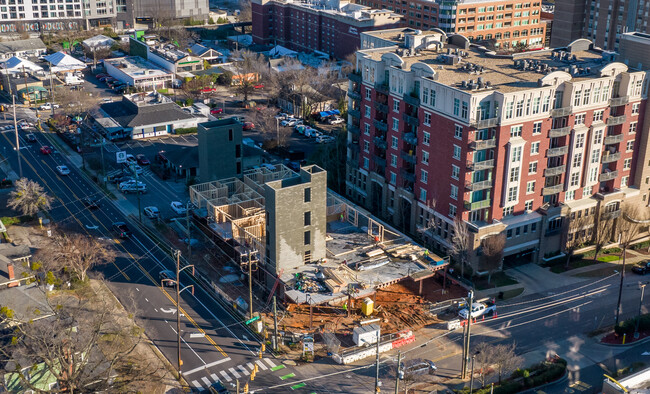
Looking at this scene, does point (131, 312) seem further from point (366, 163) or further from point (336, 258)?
point (366, 163)

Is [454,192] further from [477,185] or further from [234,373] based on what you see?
[234,373]

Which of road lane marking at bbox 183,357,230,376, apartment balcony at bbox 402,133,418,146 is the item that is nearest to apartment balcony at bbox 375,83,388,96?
apartment balcony at bbox 402,133,418,146

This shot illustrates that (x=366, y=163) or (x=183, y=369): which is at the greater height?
(x=366, y=163)

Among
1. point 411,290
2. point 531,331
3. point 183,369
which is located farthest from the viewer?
point 411,290

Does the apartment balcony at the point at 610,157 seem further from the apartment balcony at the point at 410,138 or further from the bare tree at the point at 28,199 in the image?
the bare tree at the point at 28,199

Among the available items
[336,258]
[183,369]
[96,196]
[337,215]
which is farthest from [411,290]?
[96,196]

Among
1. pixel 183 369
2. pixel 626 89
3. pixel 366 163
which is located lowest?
pixel 183 369

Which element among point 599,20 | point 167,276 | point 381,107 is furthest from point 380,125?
point 599,20
